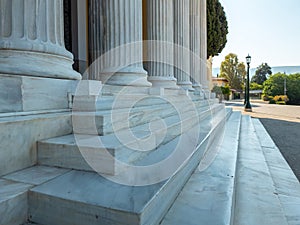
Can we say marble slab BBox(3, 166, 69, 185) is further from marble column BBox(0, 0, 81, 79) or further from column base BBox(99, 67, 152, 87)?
column base BBox(99, 67, 152, 87)

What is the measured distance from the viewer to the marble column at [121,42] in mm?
3594

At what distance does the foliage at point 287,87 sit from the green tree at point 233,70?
11.9 meters

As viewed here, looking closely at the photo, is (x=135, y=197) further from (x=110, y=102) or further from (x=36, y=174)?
(x=110, y=102)

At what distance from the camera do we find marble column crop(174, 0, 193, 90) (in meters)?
6.71

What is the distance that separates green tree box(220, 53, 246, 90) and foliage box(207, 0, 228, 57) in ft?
175

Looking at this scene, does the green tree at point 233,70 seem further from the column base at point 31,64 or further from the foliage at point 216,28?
the column base at point 31,64

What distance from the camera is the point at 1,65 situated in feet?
6.53

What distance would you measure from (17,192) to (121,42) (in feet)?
8.90

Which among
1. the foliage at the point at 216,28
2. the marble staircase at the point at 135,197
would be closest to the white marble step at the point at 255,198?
the marble staircase at the point at 135,197

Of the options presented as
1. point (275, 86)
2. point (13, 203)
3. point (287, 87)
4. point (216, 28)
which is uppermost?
point (216, 28)

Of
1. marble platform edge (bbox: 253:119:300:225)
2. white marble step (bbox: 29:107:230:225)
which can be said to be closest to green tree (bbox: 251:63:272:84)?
marble platform edge (bbox: 253:119:300:225)

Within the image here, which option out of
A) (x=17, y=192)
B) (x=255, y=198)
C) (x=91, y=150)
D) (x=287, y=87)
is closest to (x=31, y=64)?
(x=91, y=150)

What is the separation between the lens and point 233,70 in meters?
66.9

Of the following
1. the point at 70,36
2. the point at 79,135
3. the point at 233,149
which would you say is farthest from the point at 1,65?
the point at 70,36
